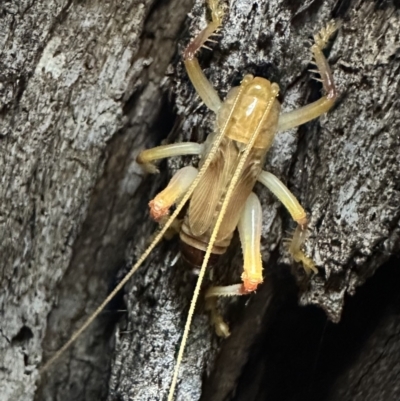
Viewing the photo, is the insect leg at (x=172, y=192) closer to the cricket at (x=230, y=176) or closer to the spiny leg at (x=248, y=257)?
the cricket at (x=230, y=176)

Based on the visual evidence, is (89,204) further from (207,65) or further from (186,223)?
(207,65)

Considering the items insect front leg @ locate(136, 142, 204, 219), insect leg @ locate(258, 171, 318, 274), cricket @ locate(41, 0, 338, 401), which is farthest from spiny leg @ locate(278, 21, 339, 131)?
insect front leg @ locate(136, 142, 204, 219)

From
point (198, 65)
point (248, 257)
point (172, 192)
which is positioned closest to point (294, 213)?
point (248, 257)

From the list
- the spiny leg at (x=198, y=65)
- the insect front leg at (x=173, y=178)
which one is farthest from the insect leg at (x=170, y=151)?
the spiny leg at (x=198, y=65)

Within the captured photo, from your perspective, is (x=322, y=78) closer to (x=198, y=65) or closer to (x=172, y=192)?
(x=198, y=65)

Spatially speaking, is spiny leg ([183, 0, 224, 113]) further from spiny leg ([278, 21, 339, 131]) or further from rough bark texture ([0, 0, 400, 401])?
spiny leg ([278, 21, 339, 131])

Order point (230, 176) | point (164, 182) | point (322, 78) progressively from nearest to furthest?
point (322, 78), point (230, 176), point (164, 182)

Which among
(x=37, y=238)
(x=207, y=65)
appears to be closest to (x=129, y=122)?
(x=207, y=65)
